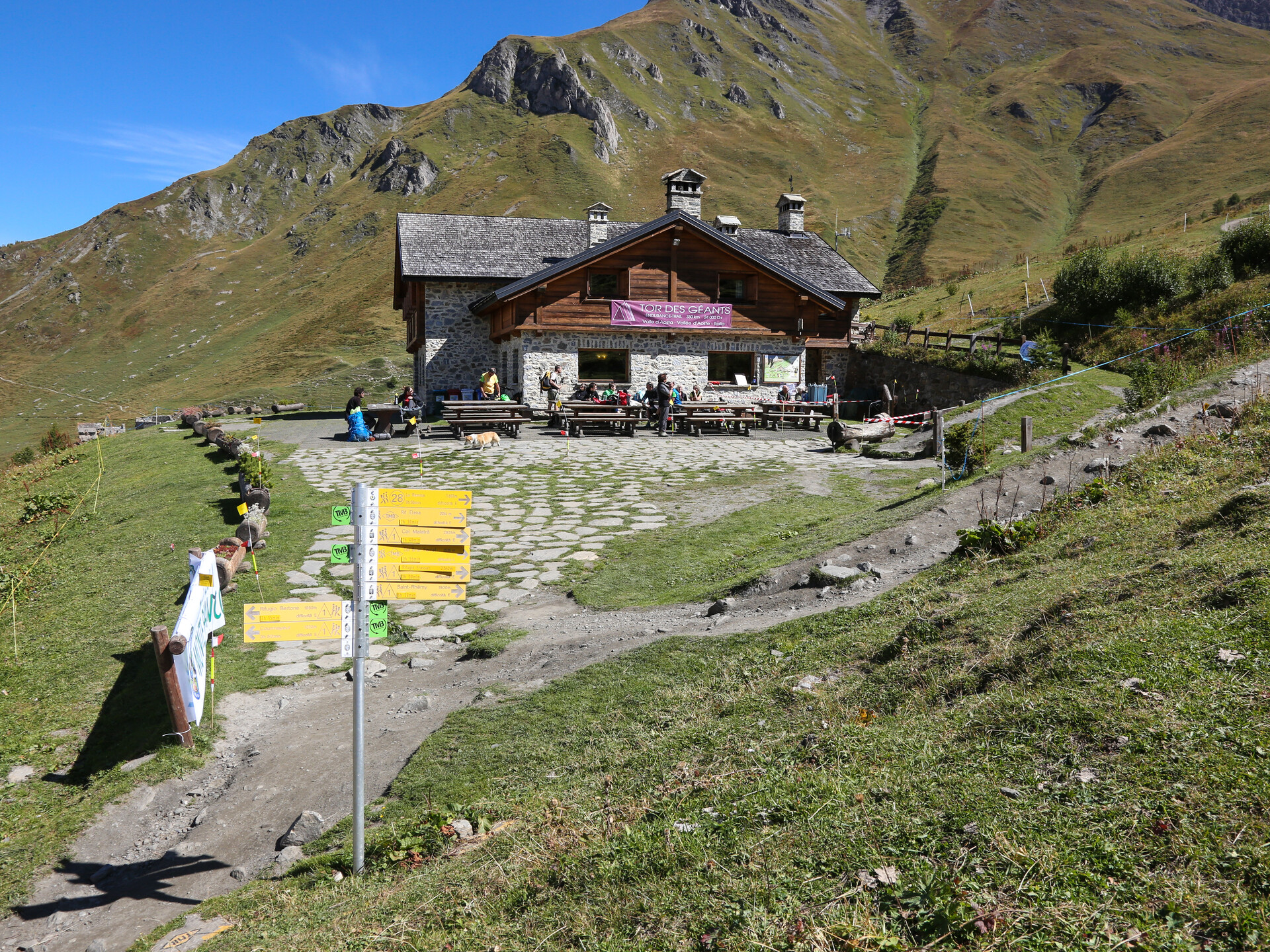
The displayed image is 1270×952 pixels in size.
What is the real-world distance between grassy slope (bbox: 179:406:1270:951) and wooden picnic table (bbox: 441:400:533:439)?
16366mm

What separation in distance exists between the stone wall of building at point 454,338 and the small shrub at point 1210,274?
22.4 meters

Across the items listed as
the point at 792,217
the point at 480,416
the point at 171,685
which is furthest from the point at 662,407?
the point at 171,685

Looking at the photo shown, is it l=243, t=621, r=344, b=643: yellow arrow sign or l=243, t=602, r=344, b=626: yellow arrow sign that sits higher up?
l=243, t=602, r=344, b=626: yellow arrow sign

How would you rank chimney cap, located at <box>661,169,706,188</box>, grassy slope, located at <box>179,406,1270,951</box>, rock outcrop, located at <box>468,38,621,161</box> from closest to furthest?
grassy slope, located at <box>179,406,1270,951</box> → chimney cap, located at <box>661,169,706,188</box> → rock outcrop, located at <box>468,38,621,161</box>

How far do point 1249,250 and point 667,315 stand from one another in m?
17.2

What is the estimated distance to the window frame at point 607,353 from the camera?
89.9 ft

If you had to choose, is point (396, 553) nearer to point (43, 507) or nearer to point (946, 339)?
point (43, 507)

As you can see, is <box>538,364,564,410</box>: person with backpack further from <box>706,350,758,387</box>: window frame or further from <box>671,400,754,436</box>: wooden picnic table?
<box>706,350,758,387</box>: window frame

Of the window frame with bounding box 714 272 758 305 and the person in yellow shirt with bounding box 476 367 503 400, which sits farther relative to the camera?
the window frame with bounding box 714 272 758 305

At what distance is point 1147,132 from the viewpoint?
115m

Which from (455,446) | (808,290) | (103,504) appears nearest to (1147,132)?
(808,290)

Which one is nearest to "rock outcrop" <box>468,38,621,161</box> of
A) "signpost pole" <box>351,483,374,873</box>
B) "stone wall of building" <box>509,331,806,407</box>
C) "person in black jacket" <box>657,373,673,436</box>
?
"stone wall of building" <box>509,331,806,407</box>

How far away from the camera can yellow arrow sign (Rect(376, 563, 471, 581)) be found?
477 cm

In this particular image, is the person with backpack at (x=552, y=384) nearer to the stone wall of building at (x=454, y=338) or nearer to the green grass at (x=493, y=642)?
the stone wall of building at (x=454, y=338)
